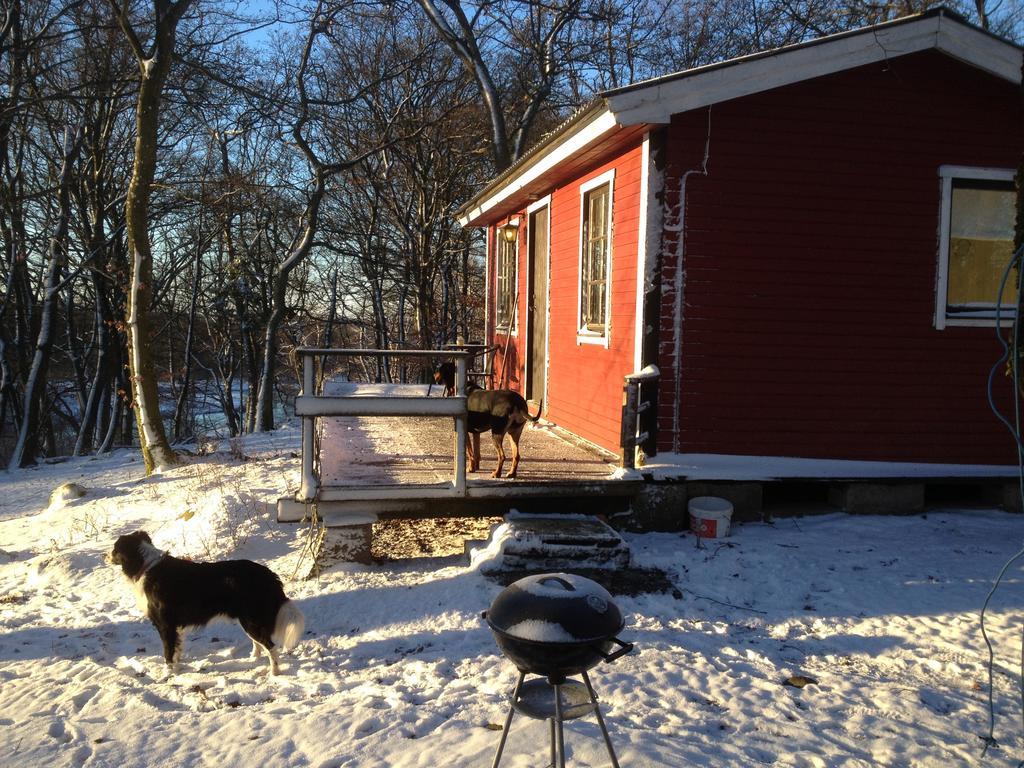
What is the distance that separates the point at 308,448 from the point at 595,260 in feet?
12.2

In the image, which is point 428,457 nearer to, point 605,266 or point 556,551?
point 556,551

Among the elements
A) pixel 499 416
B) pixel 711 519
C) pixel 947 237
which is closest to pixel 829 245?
pixel 947 237

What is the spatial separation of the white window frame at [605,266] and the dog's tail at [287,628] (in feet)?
13.1

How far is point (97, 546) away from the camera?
6.52 metres

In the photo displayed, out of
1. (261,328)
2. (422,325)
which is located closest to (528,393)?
(422,325)

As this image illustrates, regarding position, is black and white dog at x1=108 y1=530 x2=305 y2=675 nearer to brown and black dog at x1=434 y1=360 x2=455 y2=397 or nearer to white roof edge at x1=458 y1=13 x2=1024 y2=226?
white roof edge at x1=458 y1=13 x2=1024 y2=226

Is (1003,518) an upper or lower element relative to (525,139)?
lower

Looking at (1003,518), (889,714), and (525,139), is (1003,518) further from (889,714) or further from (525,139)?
(525,139)

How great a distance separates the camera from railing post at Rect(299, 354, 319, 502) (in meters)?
5.41

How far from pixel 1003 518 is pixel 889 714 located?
396cm

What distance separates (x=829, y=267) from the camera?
258 inches

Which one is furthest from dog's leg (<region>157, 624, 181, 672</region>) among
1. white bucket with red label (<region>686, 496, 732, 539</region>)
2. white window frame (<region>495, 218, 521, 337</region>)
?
white window frame (<region>495, 218, 521, 337</region>)

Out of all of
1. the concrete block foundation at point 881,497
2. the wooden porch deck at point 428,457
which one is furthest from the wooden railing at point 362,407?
the concrete block foundation at point 881,497

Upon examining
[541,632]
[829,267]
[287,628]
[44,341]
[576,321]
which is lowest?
[287,628]
